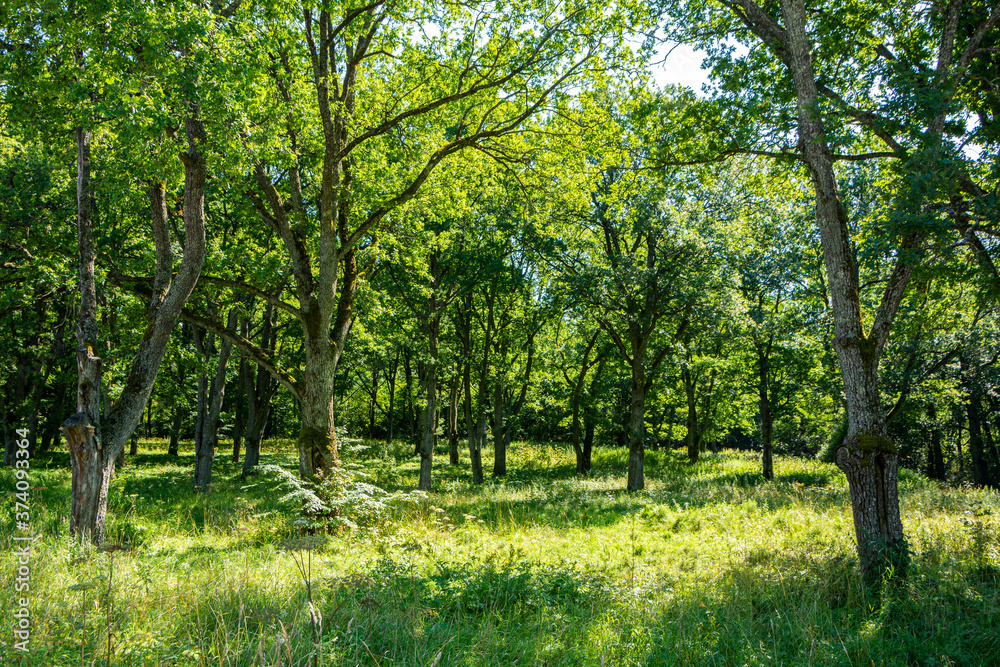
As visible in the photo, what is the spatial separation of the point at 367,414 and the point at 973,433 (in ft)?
146

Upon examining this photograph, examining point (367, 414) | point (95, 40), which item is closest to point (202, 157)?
point (95, 40)

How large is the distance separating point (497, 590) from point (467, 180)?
9.00 m

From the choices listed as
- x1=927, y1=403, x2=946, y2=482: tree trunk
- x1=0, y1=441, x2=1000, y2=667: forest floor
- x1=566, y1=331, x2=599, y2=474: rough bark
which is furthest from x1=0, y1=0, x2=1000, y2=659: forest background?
x1=927, y1=403, x2=946, y2=482: tree trunk

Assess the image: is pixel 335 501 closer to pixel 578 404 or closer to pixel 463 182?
pixel 463 182

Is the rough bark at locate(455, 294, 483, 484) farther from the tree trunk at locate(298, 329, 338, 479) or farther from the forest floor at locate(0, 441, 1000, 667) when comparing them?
the tree trunk at locate(298, 329, 338, 479)

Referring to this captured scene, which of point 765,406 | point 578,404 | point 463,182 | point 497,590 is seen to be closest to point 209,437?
point 463,182

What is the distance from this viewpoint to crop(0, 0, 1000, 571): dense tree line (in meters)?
6.50

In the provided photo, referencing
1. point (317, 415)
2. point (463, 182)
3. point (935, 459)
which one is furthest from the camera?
point (935, 459)

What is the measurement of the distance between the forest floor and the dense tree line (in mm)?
1222

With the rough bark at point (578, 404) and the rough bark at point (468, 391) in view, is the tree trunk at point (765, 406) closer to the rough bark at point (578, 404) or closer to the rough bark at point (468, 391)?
the rough bark at point (578, 404)

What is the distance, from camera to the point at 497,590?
5719 millimetres

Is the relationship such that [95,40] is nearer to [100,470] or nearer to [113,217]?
[100,470]

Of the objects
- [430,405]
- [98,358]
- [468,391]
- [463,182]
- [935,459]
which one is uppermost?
[463,182]

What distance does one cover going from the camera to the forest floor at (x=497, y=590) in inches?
150
